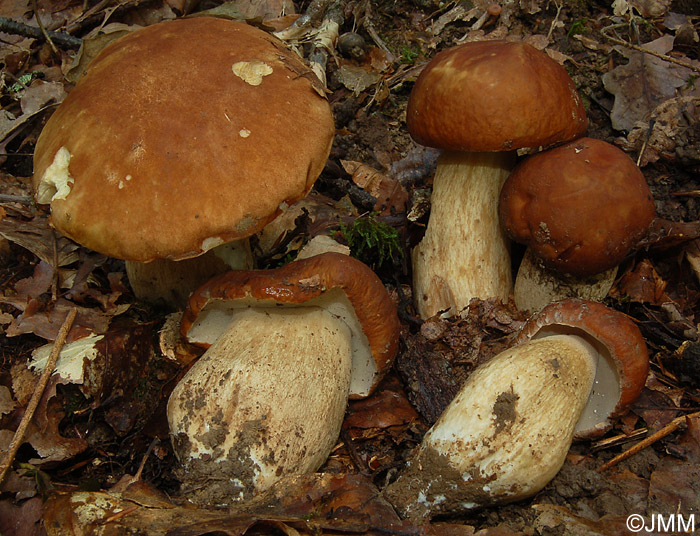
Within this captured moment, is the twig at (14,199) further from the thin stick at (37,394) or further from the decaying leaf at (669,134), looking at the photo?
the decaying leaf at (669,134)

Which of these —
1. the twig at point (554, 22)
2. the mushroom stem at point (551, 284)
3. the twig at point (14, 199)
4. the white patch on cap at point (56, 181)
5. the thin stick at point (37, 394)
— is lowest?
the thin stick at point (37, 394)

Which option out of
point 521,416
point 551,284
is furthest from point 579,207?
point 521,416

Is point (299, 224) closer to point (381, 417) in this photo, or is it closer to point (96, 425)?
point (381, 417)

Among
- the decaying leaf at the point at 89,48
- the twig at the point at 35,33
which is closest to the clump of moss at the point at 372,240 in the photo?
the decaying leaf at the point at 89,48

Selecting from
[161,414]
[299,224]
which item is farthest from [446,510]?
[299,224]

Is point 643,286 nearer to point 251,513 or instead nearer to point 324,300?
point 324,300

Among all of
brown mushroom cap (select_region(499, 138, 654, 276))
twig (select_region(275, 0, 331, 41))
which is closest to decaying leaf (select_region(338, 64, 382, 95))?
twig (select_region(275, 0, 331, 41))

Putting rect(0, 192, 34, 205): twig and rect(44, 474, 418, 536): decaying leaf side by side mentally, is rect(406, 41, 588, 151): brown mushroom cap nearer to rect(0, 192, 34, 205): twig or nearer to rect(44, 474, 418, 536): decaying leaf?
rect(44, 474, 418, 536): decaying leaf
